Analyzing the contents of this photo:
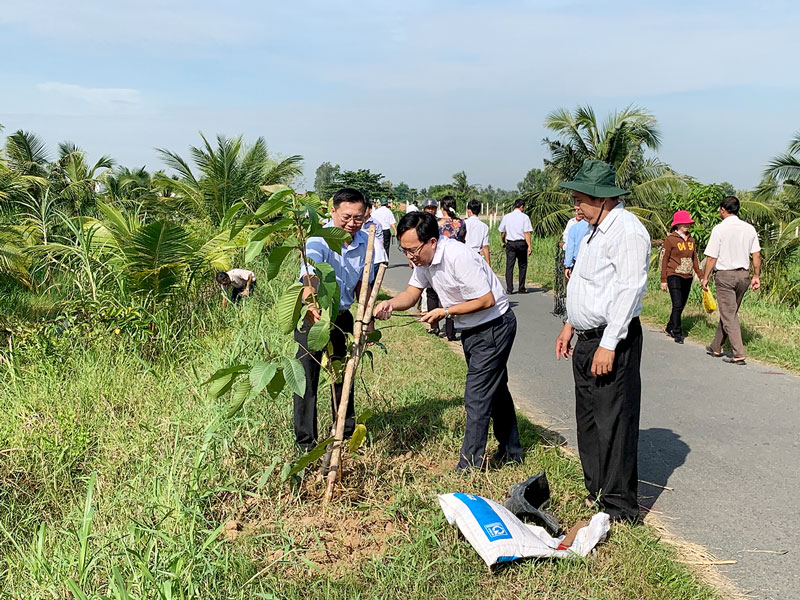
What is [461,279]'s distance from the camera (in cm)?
435

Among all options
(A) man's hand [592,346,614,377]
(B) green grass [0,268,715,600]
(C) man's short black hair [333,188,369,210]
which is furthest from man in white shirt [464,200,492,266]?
(A) man's hand [592,346,614,377]

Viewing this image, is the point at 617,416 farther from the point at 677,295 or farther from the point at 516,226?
the point at 516,226

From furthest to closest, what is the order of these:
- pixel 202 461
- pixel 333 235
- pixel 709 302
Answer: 1. pixel 709 302
2. pixel 202 461
3. pixel 333 235

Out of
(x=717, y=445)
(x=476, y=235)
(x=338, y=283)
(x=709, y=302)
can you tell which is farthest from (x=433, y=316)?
(x=709, y=302)

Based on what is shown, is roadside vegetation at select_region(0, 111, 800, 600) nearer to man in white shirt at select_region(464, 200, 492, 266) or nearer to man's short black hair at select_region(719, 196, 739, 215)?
man in white shirt at select_region(464, 200, 492, 266)

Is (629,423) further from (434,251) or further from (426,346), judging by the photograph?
(426,346)

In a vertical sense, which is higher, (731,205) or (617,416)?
(731,205)

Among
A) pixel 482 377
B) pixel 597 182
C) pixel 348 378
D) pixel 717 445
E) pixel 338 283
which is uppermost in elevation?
pixel 597 182

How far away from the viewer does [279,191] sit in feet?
11.1

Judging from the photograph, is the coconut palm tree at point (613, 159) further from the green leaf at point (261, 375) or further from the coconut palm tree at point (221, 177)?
the green leaf at point (261, 375)


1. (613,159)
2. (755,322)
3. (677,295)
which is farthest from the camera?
(613,159)

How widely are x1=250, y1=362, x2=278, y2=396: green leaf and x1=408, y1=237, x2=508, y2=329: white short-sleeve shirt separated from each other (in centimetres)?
123

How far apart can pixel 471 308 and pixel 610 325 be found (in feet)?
3.04

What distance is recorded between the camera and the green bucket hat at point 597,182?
150 inches
